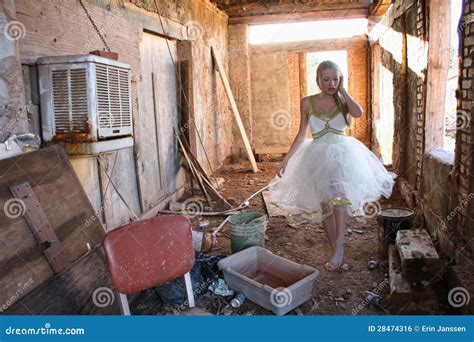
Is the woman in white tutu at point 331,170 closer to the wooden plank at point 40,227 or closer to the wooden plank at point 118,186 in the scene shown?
the wooden plank at point 118,186

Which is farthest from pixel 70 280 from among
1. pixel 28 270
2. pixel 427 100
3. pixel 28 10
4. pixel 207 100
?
pixel 207 100

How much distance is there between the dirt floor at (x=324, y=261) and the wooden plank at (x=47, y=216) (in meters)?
0.87

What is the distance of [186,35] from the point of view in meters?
6.87

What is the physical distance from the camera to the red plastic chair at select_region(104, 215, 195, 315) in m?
2.15

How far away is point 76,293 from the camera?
2.71 m

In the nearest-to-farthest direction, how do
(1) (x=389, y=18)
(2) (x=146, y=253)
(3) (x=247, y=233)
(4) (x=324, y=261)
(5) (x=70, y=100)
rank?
1. (2) (x=146, y=253)
2. (5) (x=70, y=100)
3. (3) (x=247, y=233)
4. (4) (x=324, y=261)
5. (1) (x=389, y=18)

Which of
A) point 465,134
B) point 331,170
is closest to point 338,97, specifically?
point 331,170

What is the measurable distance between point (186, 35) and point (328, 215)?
14.5 ft

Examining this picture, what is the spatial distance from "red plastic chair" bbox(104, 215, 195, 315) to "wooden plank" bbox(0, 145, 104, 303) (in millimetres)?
684

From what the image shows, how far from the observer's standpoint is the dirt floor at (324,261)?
3166 millimetres

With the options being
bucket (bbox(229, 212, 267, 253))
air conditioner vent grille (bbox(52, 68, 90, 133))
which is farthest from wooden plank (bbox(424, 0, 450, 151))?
air conditioner vent grille (bbox(52, 68, 90, 133))

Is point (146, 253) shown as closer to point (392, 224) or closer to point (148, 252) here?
point (148, 252)

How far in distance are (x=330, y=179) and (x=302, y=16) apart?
7542 mm

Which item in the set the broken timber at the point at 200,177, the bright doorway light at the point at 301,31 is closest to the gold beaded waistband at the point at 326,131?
the broken timber at the point at 200,177
